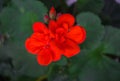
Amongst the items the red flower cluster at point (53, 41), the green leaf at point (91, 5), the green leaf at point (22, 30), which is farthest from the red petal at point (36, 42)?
the green leaf at point (91, 5)

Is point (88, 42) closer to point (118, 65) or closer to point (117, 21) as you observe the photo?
point (118, 65)

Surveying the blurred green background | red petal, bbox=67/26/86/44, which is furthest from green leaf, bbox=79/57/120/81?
red petal, bbox=67/26/86/44

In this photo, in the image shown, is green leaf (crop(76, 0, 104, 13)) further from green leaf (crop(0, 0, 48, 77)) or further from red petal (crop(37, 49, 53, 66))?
red petal (crop(37, 49, 53, 66))

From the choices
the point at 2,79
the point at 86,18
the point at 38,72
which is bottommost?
the point at 2,79

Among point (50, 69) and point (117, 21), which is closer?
point (50, 69)

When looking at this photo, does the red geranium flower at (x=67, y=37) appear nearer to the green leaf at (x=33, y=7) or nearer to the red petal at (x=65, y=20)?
the red petal at (x=65, y=20)

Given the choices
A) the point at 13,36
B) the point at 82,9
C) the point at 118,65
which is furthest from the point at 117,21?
the point at 13,36
